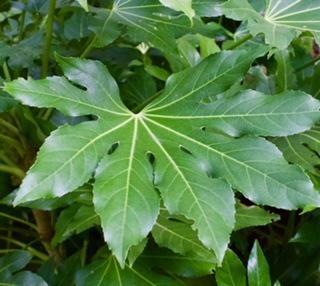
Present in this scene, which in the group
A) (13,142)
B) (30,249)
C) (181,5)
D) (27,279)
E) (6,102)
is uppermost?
(181,5)

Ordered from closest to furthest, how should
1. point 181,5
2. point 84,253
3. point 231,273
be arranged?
point 181,5, point 231,273, point 84,253

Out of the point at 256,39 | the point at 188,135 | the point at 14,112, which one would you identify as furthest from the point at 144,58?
the point at 188,135

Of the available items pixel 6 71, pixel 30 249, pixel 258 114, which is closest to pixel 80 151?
pixel 258 114

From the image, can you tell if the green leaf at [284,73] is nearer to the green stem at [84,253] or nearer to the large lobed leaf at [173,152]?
the large lobed leaf at [173,152]

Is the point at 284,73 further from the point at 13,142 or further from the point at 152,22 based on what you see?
the point at 13,142

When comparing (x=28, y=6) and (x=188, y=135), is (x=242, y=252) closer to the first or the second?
(x=188, y=135)

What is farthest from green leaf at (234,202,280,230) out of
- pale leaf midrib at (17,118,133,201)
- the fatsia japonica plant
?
pale leaf midrib at (17,118,133,201)

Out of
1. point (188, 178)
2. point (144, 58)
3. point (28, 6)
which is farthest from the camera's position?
point (144, 58)
